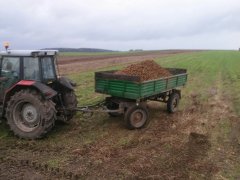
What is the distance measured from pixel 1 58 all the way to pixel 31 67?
808 millimetres

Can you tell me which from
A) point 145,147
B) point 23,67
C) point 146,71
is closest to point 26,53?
point 23,67

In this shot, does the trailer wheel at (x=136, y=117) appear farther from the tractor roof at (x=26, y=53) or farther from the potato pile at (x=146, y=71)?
the tractor roof at (x=26, y=53)

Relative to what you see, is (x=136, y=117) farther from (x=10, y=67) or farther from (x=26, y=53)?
(x=10, y=67)

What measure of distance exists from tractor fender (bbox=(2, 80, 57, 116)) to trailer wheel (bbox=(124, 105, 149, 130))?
2.02m

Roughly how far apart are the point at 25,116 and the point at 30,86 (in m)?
0.72

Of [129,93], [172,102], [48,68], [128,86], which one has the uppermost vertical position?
[48,68]

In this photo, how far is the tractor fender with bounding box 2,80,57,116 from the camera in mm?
7344

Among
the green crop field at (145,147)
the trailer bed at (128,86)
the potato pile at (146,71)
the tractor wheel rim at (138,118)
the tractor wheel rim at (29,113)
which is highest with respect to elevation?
the potato pile at (146,71)

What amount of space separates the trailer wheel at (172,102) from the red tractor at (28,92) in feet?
12.5

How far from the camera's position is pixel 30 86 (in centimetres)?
755

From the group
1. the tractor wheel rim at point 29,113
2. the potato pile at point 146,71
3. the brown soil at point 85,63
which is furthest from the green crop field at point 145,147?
the brown soil at point 85,63

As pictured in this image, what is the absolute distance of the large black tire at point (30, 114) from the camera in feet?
24.1

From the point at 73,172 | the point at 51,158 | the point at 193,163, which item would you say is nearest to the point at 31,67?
the point at 51,158

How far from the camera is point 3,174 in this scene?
19.0 feet
